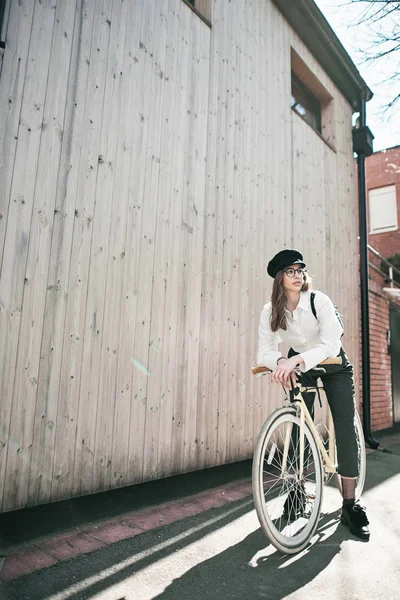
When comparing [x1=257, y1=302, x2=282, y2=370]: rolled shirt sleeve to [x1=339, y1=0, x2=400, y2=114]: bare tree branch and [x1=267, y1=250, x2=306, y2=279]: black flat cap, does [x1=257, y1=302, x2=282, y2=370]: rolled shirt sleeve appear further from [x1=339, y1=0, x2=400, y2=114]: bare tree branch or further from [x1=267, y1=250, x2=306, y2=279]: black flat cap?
[x1=339, y1=0, x2=400, y2=114]: bare tree branch

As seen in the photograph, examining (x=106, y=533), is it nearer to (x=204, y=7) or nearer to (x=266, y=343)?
(x=266, y=343)

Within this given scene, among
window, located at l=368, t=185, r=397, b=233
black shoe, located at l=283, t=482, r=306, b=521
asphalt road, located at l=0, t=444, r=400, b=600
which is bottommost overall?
asphalt road, located at l=0, t=444, r=400, b=600

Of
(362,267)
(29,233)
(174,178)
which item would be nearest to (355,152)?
(362,267)

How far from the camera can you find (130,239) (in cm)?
331

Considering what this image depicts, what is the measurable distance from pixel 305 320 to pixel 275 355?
0.34 m

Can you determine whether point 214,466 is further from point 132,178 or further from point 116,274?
point 132,178

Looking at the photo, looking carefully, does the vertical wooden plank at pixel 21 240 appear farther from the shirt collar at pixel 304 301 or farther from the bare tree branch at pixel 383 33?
the bare tree branch at pixel 383 33

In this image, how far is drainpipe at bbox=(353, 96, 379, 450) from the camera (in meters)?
6.79

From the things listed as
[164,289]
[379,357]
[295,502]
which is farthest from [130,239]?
[379,357]

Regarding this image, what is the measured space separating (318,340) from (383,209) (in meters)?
13.7

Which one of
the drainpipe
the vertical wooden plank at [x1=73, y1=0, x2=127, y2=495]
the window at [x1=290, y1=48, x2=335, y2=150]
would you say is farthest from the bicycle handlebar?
the window at [x1=290, y1=48, x2=335, y2=150]

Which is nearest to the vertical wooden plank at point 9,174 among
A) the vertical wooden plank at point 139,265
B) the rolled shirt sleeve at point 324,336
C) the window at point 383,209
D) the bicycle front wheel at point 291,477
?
the vertical wooden plank at point 139,265

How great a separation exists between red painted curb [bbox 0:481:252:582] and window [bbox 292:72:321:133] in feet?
18.1

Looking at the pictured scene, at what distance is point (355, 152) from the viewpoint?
7.87m
